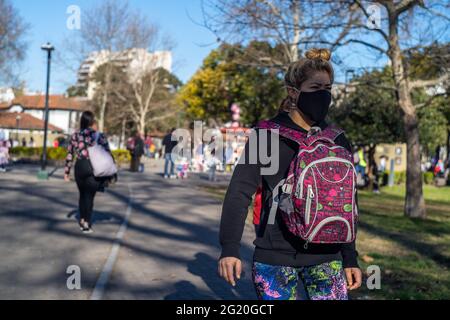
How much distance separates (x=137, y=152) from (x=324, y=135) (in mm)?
25568

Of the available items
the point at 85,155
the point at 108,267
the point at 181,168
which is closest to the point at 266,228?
the point at 108,267

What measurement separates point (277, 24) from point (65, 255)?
947 centimetres

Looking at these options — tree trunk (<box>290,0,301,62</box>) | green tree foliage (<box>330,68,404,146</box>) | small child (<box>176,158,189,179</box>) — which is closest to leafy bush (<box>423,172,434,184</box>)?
green tree foliage (<box>330,68,404,146</box>)

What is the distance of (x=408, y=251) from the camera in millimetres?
9680

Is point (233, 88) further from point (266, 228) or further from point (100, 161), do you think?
point (266, 228)

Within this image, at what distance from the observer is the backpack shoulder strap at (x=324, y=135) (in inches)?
115

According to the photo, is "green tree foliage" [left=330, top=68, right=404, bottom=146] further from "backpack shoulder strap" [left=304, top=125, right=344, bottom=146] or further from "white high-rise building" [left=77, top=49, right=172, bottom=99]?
"backpack shoulder strap" [left=304, top=125, right=344, bottom=146]

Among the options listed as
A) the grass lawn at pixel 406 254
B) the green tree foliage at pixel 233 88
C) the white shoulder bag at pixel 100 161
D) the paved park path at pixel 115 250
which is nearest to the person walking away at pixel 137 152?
the green tree foliage at pixel 233 88

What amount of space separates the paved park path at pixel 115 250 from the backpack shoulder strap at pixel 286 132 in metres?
3.38

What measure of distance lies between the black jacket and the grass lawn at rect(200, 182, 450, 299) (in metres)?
3.73

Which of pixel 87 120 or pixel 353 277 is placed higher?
pixel 87 120

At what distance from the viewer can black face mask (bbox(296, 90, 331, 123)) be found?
3.04 metres

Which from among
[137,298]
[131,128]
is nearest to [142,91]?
[131,128]

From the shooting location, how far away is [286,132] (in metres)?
3.01
